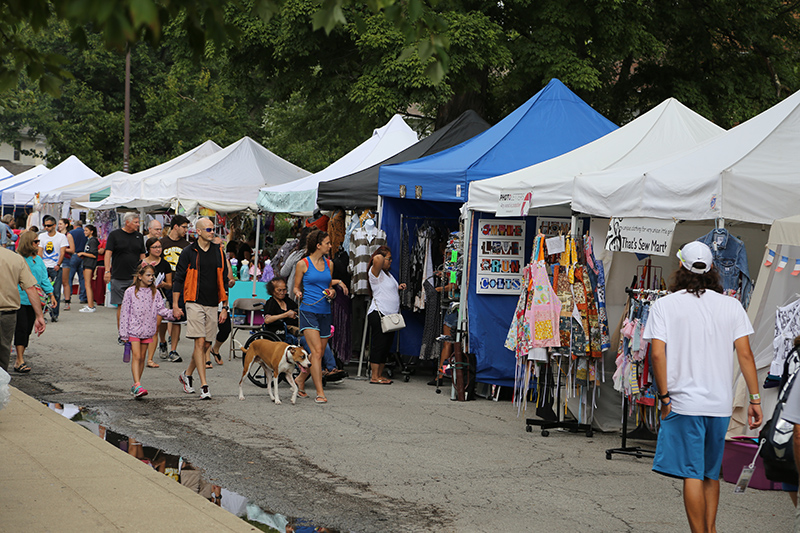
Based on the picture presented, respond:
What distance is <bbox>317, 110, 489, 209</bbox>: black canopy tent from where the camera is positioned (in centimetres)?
1327

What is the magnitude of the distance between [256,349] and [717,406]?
656 centimetres

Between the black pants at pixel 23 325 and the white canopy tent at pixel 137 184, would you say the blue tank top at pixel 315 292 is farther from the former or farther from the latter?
the white canopy tent at pixel 137 184

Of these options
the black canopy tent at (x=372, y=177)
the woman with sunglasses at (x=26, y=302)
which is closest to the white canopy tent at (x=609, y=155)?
the black canopy tent at (x=372, y=177)

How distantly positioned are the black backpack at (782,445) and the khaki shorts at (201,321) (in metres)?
6.58

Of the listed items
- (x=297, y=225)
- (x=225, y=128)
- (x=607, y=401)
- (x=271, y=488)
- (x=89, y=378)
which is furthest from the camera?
(x=225, y=128)

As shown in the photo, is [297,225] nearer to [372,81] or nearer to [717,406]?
[372,81]

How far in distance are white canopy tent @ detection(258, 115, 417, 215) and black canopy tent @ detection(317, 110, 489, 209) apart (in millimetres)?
1813

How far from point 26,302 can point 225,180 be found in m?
8.47

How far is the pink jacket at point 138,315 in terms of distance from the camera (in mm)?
10133

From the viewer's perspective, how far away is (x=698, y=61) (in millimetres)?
24500

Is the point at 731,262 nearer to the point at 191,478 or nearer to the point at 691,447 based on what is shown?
the point at 691,447

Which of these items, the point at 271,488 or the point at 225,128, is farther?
the point at 225,128

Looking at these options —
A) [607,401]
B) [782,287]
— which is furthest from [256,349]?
[782,287]

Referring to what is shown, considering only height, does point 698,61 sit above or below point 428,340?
above
